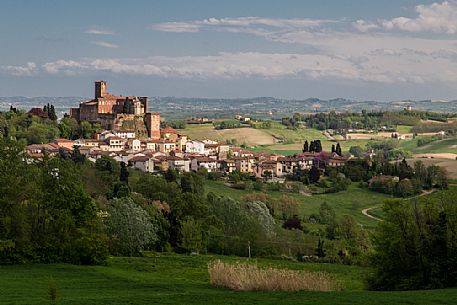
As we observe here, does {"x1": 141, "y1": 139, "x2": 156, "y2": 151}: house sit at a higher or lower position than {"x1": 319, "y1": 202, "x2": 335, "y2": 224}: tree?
higher

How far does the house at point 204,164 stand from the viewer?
93.7 m

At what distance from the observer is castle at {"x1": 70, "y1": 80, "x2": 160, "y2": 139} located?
359 ft

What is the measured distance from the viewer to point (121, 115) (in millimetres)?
109188

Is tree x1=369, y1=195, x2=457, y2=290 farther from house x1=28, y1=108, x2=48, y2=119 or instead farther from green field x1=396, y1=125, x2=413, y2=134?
green field x1=396, y1=125, x2=413, y2=134

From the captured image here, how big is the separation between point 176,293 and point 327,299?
485cm

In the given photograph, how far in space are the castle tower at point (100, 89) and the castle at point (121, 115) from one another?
1523 millimetres

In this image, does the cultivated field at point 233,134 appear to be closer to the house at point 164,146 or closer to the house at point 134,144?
the house at point 164,146

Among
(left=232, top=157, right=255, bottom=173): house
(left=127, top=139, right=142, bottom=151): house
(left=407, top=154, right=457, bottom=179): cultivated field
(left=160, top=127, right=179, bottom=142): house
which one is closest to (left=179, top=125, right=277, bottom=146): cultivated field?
(left=160, top=127, right=179, bottom=142): house

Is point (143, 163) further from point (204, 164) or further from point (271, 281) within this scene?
point (271, 281)

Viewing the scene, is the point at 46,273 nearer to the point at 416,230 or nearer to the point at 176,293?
the point at 176,293

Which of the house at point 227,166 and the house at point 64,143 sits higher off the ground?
the house at point 64,143

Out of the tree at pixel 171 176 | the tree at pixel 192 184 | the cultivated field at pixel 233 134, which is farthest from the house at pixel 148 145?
the cultivated field at pixel 233 134

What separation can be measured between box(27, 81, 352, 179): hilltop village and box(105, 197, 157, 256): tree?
3944 cm

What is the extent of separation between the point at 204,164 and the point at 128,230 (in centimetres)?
5547
